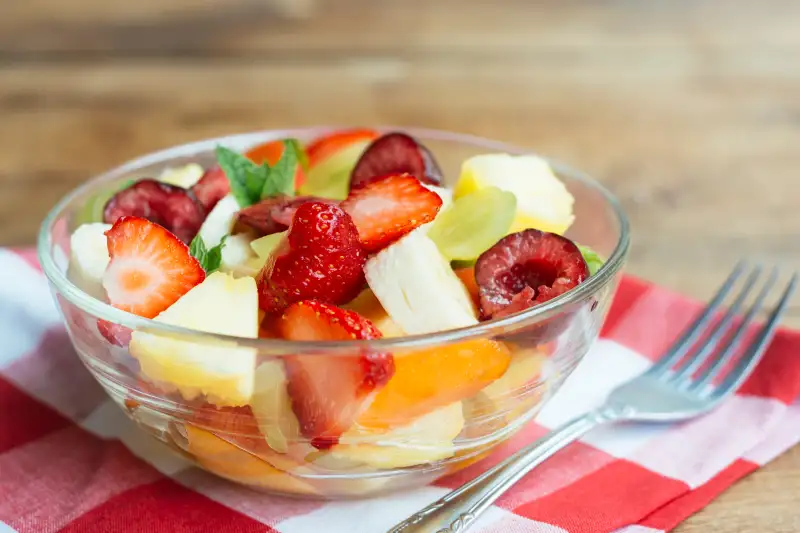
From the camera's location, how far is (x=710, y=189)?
2.11 m

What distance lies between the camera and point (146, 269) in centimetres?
97

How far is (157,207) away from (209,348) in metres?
0.41

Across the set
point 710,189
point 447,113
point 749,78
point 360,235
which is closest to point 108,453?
point 360,235

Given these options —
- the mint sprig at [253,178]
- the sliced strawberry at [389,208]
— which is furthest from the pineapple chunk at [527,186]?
the mint sprig at [253,178]

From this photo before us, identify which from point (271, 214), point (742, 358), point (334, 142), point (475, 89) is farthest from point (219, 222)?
point (475, 89)

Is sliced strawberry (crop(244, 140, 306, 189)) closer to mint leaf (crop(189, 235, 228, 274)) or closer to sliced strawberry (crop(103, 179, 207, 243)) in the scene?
sliced strawberry (crop(103, 179, 207, 243))

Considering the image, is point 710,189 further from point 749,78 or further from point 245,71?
point 245,71

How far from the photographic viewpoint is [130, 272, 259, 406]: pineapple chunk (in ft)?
2.74

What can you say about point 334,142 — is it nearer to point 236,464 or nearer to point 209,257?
point 209,257

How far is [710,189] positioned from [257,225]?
1322 mm

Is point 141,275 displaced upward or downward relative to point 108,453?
upward

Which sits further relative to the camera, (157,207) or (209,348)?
(157,207)

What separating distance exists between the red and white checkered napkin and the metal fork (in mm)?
25

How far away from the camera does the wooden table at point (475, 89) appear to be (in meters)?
2.03
